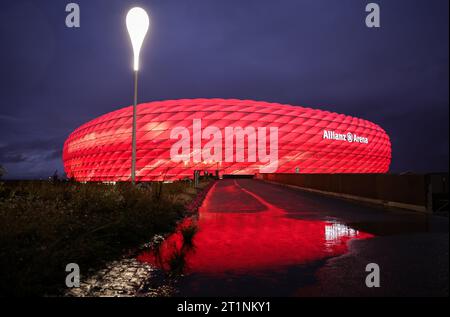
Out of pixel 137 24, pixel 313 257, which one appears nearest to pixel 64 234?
pixel 313 257

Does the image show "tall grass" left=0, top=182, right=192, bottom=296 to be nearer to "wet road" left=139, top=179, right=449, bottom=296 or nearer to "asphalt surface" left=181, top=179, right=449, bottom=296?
"wet road" left=139, top=179, right=449, bottom=296

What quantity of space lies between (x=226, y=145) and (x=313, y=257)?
69.0 metres

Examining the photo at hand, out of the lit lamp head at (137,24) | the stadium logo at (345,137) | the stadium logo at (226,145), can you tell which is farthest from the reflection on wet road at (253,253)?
the stadium logo at (345,137)

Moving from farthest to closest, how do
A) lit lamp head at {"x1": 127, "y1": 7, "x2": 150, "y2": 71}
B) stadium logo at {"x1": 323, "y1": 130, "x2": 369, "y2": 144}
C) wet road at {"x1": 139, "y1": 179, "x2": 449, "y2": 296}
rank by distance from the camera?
stadium logo at {"x1": 323, "y1": 130, "x2": 369, "y2": 144} < lit lamp head at {"x1": 127, "y1": 7, "x2": 150, "y2": 71} < wet road at {"x1": 139, "y1": 179, "x2": 449, "y2": 296}

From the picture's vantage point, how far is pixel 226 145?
7544cm

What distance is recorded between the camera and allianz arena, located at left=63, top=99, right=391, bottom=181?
2894 inches

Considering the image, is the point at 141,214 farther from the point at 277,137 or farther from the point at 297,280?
the point at 277,137

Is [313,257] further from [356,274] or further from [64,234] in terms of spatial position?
[64,234]

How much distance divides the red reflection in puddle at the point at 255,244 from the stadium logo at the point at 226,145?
62065mm

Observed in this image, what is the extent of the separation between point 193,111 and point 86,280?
240 ft

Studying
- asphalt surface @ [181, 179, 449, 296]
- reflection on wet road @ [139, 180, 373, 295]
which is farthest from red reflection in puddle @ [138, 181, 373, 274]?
asphalt surface @ [181, 179, 449, 296]

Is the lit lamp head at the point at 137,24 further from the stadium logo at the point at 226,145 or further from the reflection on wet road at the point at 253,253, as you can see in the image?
the stadium logo at the point at 226,145

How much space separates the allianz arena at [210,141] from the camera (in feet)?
241

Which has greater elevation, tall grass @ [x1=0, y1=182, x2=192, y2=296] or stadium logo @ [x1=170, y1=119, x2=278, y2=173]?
stadium logo @ [x1=170, y1=119, x2=278, y2=173]
